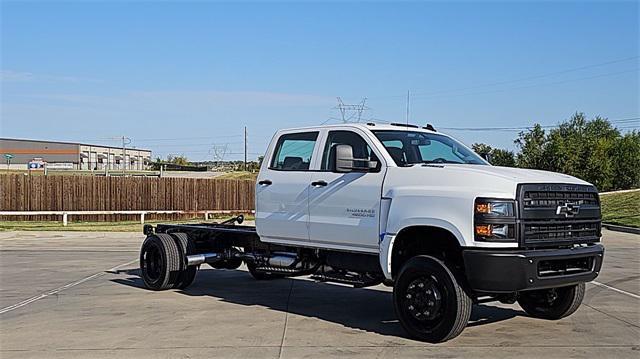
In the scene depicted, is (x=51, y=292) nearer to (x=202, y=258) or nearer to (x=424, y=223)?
(x=202, y=258)

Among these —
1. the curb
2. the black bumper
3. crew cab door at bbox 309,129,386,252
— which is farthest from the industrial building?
the black bumper

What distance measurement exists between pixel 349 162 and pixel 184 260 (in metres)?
4.40

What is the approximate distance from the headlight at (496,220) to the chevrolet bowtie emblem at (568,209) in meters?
0.70

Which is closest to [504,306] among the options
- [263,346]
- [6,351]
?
[263,346]

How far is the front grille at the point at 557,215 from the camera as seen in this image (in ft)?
26.0

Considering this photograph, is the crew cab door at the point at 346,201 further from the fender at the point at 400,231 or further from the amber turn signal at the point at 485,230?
the amber turn signal at the point at 485,230

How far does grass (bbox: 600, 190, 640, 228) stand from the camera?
35812mm

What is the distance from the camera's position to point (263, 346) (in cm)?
823

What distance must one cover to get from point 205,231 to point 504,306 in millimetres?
4985

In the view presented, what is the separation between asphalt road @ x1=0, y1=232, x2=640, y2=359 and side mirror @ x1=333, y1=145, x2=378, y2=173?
1.97 metres

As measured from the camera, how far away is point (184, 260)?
12.3 m

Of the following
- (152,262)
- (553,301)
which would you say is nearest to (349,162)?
(553,301)

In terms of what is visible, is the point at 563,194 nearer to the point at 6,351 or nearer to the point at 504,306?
the point at 504,306

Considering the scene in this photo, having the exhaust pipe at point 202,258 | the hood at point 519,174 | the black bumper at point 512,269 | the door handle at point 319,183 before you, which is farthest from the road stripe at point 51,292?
the black bumper at point 512,269
